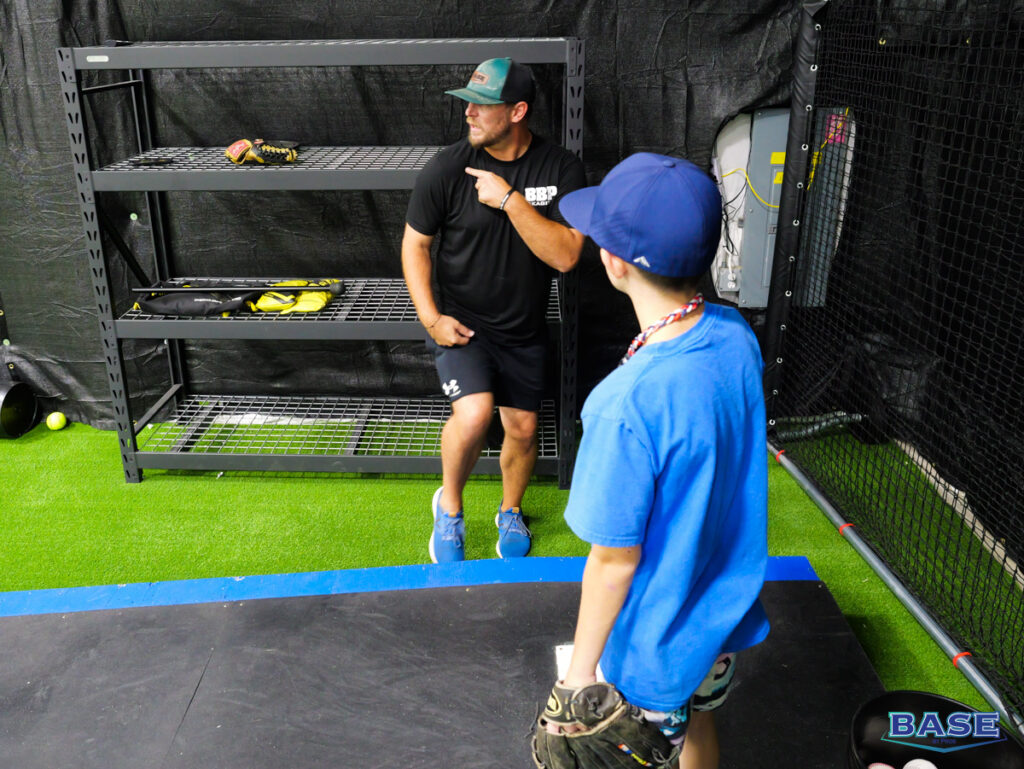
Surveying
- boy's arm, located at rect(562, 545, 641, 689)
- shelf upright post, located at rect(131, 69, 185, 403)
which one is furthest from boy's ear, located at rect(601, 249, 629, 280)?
shelf upright post, located at rect(131, 69, 185, 403)

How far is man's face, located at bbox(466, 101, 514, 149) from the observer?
9.42ft

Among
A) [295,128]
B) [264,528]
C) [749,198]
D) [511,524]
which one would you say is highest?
[295,128]

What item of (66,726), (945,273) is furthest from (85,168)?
(945,273)

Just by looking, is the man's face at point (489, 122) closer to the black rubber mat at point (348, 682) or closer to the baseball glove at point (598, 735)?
the black rubber mat at point (348, 682)

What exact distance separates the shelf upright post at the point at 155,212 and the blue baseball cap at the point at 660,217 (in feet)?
9.49

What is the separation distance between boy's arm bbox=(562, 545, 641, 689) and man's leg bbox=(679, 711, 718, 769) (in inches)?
15.9

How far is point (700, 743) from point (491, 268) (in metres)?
1.77

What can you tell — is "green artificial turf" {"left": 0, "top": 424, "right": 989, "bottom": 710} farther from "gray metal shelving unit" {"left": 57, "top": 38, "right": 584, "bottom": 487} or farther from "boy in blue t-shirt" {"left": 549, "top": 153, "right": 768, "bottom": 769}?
"boy in blue t-shirt" {"left": 549, "top": 153, "right": 768, "bottom": 769}

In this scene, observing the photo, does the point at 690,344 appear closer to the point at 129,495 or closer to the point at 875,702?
the point at 875,702

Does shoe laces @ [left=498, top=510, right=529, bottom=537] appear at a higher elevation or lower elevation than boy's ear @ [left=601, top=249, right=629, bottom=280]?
lower

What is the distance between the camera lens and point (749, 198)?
3875 mm

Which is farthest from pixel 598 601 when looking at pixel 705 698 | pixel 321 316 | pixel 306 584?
pixel 321 316

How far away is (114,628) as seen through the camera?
248 centimetres

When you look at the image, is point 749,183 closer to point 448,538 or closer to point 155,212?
point 448,538
